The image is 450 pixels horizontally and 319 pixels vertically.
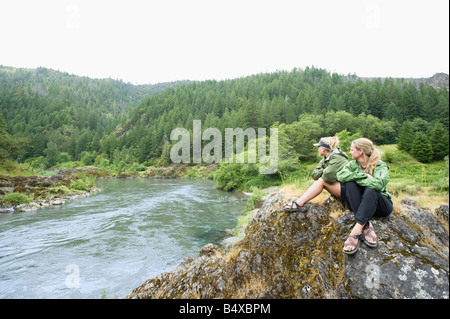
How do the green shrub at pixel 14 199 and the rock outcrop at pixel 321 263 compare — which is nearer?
the rock outcrop at pixel 321 263

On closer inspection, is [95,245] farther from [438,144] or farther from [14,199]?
[438,144]

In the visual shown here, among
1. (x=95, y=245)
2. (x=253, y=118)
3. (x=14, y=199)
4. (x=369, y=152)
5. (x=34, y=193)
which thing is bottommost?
(x=95, y=245)

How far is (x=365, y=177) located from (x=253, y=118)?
212ft

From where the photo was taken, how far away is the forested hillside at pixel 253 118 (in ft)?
153

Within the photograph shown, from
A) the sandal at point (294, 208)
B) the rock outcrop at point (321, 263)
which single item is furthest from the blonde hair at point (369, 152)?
the sandal at point (294, 208)

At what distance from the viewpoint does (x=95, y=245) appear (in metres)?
10.7

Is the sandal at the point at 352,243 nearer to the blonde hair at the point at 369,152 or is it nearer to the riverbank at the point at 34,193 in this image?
the blonde hair at the point at 369,152

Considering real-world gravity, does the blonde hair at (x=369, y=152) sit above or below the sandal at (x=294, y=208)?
above

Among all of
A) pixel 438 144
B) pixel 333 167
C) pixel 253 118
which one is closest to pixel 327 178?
pixel 333 167

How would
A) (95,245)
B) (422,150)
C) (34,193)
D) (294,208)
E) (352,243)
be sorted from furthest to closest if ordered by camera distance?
1. (422,150)
2. (34,193)
3. (95,245)
4. (294,208)
5. (352,243)

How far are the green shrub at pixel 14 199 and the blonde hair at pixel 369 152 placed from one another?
77.8 ft

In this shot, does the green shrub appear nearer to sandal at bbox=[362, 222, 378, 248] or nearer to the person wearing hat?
the person wearing hat

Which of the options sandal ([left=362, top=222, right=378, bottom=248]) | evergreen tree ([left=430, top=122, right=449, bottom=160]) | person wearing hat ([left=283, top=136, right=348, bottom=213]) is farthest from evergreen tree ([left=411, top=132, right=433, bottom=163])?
sandal ([left=362, top=222, right=378, bottom=248])
